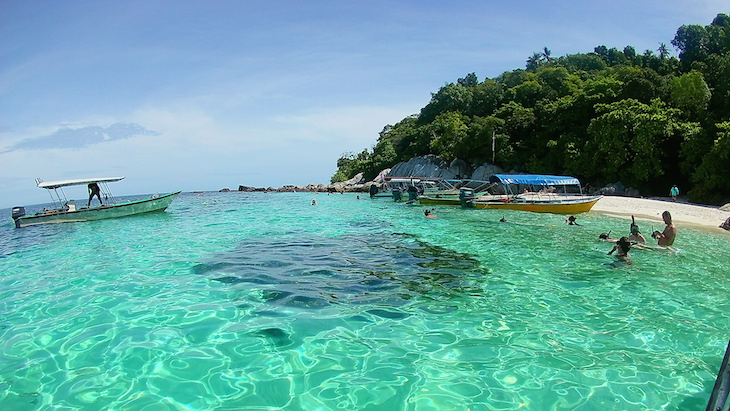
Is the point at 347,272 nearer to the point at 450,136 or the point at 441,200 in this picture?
the point at 441,200

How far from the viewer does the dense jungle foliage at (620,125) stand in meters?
31.6

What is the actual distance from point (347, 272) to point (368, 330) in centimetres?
415

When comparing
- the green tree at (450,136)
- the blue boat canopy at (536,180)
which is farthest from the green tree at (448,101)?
the blue boat canopy at (536,180)

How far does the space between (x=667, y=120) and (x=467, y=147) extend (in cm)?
2420

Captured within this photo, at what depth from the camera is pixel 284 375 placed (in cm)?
552

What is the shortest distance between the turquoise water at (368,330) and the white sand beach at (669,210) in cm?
922

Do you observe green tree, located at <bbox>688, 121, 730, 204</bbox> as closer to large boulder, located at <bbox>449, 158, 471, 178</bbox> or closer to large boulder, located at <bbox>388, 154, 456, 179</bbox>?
large boulder, located at <bbox>449, 158, 471, 178</bbox>

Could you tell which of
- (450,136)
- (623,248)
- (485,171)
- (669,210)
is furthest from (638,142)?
(623,248)

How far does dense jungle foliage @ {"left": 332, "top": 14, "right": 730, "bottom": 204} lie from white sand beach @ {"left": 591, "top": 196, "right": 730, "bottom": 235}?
4292mm

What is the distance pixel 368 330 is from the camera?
6918mm

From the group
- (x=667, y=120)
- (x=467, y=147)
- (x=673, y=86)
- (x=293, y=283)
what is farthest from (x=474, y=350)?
(x=467, y=147)

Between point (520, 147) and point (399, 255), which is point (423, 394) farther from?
point (520, 147)

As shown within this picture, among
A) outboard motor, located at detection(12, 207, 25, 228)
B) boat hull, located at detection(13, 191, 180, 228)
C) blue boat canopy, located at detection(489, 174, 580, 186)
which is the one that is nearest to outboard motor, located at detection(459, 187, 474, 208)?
blue boat canopy, located at detection(489, 174, 580, 186)

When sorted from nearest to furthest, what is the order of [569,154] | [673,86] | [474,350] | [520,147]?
[474,350]
[673,86]
[569,154]
[520,147]
